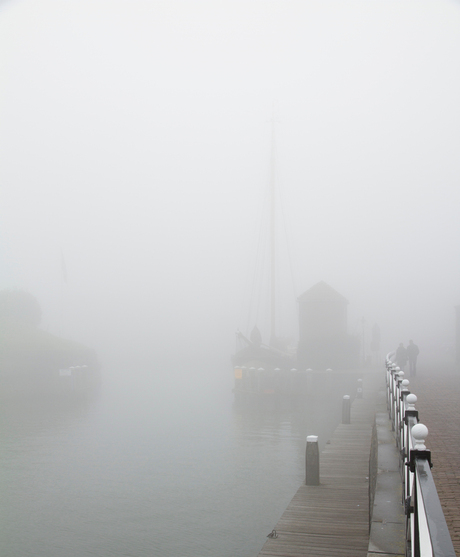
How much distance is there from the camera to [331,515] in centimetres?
946

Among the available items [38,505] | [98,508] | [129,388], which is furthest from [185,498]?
[129,388]

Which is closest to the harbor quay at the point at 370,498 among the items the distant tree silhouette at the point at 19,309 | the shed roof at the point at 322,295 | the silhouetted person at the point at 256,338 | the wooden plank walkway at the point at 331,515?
the wooden plank walkway at the point at 331,515

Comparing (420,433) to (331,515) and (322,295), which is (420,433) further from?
(322,295)

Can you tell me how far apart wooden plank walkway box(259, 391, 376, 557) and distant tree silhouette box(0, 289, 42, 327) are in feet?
224

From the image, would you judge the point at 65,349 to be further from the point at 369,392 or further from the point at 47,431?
the point at 369,392

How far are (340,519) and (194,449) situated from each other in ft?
64.7

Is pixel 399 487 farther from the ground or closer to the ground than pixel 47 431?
farther from the ground

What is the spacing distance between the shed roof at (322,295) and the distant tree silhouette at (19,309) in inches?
1685

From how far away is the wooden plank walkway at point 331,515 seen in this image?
8.17 meters

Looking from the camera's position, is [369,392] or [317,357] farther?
[317,357]

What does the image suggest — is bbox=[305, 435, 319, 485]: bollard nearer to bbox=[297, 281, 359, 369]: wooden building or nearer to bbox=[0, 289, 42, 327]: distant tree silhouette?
bbox=[297, 281, 359, 369]: wooden building

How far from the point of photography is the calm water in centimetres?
1534

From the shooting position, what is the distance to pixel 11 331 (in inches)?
2785

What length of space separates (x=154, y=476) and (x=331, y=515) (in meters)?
14.4
